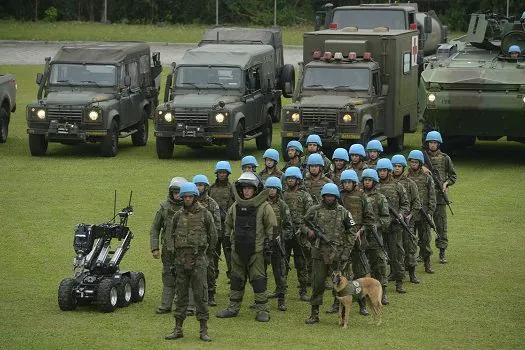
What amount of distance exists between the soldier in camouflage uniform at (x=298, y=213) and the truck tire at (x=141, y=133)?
571 inches

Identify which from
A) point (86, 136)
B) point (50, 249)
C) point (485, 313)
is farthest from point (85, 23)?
point (485, 313)

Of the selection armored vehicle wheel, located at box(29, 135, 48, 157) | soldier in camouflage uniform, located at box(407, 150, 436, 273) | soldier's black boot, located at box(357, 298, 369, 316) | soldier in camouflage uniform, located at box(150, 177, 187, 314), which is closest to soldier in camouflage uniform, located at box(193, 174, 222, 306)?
soldier in camouflage uniform, located at box(150, 177, 187, 314)

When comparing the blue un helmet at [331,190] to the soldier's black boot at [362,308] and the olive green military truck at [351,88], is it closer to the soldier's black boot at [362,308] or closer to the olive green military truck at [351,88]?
the soldier's black boot at [362,308]

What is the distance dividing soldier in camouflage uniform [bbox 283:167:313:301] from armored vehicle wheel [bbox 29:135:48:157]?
12892 millimetres

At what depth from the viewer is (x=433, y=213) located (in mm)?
20406

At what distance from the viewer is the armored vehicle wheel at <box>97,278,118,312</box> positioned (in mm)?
17094

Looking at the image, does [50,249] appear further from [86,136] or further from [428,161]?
[86,136]

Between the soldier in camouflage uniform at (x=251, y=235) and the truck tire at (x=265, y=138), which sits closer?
the soldier in camouflage uniform at (x=251, y=235)

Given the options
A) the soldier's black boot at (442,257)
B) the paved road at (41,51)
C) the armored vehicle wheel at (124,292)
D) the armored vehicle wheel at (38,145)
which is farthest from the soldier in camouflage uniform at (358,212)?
the paved road at (41,51)

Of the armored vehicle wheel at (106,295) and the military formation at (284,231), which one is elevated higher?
the military formation at (284,231)

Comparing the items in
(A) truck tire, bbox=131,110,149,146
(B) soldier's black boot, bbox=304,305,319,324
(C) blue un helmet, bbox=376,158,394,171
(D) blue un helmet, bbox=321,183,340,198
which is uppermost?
(D) blue un helmet, bbox=321,183,340,198

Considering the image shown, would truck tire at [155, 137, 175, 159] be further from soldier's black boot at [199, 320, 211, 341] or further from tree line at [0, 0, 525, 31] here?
tree line at [0, 0, 525, 31]

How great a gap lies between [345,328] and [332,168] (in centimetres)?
407

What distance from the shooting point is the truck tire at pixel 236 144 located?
98.0 ft
